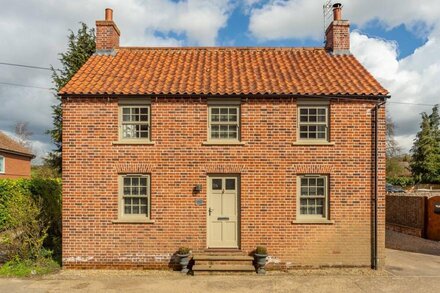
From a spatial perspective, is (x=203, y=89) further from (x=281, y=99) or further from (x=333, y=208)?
(x=333, y=208)

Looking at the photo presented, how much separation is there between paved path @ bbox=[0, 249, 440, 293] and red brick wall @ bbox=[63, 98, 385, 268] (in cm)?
54

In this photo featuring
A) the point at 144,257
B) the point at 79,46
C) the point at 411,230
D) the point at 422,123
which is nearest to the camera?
the point at 144,257

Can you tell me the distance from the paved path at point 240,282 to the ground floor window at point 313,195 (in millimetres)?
1777

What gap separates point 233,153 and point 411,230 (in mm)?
11589

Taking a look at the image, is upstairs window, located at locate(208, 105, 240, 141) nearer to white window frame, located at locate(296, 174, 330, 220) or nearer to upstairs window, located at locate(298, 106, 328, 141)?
upstairs window, located at locate(298, 106, 328, 141)

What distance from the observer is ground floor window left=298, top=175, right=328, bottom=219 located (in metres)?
11.5

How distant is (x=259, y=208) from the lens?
11.4 meters

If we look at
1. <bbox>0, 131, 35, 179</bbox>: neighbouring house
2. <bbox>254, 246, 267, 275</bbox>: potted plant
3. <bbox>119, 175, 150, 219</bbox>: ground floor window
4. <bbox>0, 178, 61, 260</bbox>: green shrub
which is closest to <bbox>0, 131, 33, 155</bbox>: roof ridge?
<bbox>0, 131, 35, 179</bbox>: neighbouring house

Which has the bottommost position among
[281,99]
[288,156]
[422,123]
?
[288,156]

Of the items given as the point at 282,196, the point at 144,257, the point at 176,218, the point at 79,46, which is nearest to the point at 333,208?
the point at 282,196

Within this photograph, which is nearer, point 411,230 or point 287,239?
point 287,239

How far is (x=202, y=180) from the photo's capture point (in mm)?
11430

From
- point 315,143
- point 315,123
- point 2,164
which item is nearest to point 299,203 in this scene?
point 315,143

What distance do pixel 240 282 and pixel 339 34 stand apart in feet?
32.8
